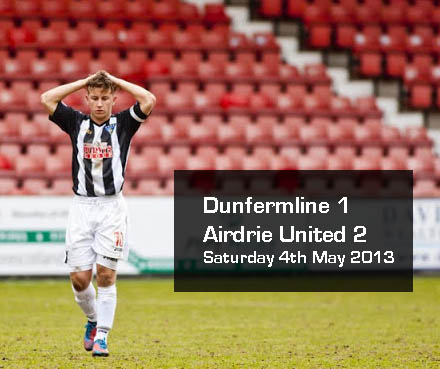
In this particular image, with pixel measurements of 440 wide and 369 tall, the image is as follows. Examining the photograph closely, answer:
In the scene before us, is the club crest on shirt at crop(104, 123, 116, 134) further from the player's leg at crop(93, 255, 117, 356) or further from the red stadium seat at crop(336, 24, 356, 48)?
the red stadium seat at crop(336, 24, 356, 48)

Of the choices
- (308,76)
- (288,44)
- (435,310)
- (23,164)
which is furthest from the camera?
(288,44)

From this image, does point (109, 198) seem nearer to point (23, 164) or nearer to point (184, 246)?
point (184, 246)

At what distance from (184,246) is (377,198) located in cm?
303

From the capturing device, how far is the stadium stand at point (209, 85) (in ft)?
49.5

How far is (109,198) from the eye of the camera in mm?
6520

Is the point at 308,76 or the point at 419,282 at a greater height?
the point at 308,76

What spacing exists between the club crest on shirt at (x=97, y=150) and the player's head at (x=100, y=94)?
0.20 meters

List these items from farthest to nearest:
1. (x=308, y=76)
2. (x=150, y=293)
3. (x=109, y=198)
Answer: (x=308, y=76), (x=150, y=293), (x=109, y=198)

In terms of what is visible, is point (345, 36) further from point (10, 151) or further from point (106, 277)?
point (106, 277)

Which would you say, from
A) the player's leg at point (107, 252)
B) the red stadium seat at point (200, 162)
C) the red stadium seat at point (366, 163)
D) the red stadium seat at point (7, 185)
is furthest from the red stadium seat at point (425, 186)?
the player's leg at point (107, 252)

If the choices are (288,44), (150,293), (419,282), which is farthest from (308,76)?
(150,293)

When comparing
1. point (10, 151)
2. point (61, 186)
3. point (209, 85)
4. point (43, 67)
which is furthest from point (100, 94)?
point (43, 67)

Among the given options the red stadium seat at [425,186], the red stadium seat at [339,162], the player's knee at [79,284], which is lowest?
the player's knee at [79,284]

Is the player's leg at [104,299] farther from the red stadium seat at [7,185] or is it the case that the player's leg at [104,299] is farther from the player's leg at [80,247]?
the red stadium seat at [7,185]
